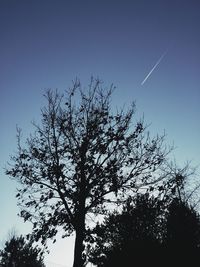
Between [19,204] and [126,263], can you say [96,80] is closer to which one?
[19,204]

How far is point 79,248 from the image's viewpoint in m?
11.8

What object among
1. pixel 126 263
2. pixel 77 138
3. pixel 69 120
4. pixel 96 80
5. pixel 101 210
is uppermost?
pixel 96 80

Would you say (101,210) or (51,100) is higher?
(51,100)

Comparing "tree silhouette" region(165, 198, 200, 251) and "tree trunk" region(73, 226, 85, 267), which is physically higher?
"tree silhouette" region(165, 198, 200, 251)

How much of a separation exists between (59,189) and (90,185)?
1845 mm

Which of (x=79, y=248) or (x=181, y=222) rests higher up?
(x=181, y=222)

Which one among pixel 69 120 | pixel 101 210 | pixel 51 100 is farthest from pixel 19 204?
pixel 51 100

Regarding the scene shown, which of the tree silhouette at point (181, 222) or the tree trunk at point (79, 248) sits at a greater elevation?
the tree silhouette at point (181, 222)

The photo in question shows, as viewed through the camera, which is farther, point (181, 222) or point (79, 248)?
point (181, 222)

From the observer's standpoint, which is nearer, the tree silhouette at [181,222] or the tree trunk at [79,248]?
the tree trunk at [79,248]

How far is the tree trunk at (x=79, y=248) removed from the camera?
37.1ft

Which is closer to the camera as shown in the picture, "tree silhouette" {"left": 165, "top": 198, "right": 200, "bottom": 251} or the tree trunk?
the tree trunk

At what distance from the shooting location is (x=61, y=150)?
14.5 metres

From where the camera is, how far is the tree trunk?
37.1ft
